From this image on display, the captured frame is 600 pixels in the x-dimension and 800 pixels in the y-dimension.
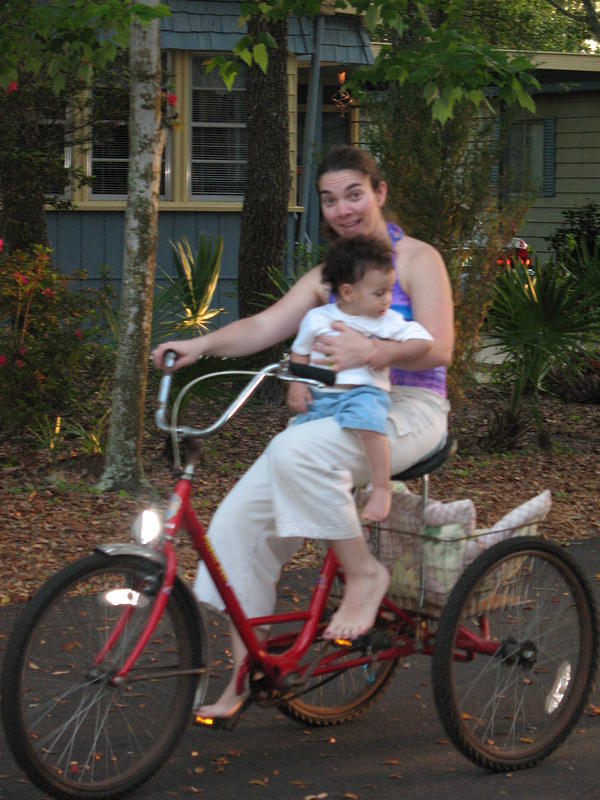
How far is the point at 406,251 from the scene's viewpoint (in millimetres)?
4352

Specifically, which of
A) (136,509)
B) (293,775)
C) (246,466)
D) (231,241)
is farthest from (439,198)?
(231,241)

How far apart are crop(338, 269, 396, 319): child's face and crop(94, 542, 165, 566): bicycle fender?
3.01 ft

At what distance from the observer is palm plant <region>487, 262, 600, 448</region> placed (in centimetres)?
967

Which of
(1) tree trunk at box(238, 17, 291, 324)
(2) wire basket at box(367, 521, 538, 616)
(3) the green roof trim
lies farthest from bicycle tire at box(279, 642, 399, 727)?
(3) the green roof trim

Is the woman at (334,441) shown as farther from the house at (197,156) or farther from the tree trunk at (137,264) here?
the house at (197,156)

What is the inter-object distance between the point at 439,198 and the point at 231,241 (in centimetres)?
742

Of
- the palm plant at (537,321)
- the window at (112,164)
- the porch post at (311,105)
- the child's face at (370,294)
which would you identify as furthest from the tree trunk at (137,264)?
the porch post at (311,105)

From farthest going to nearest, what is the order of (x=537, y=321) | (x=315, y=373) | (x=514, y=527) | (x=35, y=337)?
(x=537, y=321) < (x=35, y=337) < (x=514, y=527) < (x=315, y=373)

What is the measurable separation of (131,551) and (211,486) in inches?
181

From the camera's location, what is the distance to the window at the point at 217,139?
54.3 feet

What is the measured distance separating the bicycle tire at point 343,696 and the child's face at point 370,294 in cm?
115

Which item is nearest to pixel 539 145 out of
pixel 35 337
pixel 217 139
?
pixel 217 139

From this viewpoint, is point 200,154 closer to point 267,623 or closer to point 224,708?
point 267,623

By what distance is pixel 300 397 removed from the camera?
13.8ft
